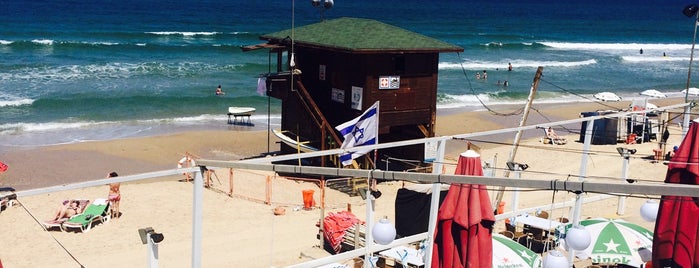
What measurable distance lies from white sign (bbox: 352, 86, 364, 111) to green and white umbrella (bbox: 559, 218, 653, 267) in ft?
30.5

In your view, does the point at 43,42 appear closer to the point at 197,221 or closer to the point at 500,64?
the point at 500,64

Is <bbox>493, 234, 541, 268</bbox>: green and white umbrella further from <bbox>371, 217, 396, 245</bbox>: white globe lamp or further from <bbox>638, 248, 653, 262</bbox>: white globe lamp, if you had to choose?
<bbox>371, 217, 396, 245</bbox>: white globe lamp

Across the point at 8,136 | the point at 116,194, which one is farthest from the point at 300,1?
the point at 116,194

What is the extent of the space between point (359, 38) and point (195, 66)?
3520 centimetres

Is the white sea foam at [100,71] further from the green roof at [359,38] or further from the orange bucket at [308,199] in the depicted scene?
the orange bucket at [308,199]

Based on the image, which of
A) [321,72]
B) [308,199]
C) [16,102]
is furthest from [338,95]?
[16,102]

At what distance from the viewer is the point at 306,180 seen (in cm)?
2234

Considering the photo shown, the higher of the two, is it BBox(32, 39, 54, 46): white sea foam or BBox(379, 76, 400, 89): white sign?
BBox(379, 76, 400, 89): white sign

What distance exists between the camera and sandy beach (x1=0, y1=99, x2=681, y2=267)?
15.8m

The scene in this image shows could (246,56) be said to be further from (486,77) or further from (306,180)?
(306,180)

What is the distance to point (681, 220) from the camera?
1043 cm

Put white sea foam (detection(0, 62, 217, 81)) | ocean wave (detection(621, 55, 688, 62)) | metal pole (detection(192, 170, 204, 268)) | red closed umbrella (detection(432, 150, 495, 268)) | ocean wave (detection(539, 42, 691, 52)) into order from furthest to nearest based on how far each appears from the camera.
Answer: ocean wave (detection(539, 42, 691, 52)) → ocean wave (detection(621, 55, 688, 62)) → white sea foam (detection(0, 62, 217, 81)) → red closed umbrella (detection(432, 150, 495, 268)) → metal pole (detection(192, 170, 204, 268))

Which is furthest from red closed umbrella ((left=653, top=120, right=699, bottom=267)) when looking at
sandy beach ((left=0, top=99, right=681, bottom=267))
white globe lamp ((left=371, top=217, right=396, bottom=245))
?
white globe lamp ((left=371, top=217, right=396, bottom=245))

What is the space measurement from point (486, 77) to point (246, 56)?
20980 millimetres
